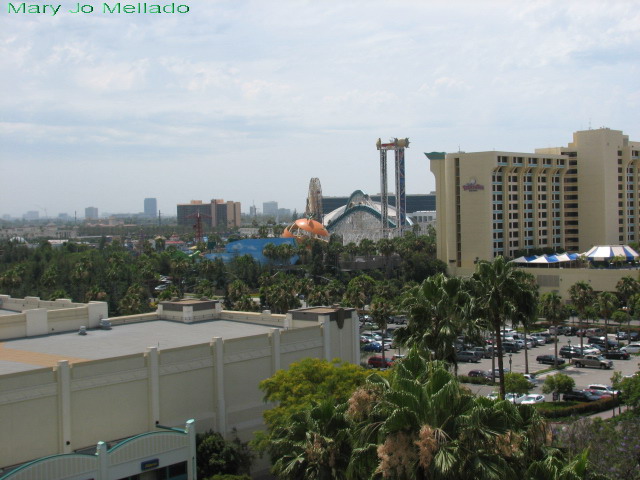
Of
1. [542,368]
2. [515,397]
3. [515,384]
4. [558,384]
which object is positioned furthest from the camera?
[542,368]

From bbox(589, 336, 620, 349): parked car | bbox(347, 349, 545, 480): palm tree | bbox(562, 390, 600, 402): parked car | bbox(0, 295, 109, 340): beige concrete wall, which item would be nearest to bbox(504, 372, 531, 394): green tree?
bbox(562, 390, 600, 402): parked car

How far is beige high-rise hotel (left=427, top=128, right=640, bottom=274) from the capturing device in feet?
353

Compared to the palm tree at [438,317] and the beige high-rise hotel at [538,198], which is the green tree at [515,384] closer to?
the palm tree at [438,317]

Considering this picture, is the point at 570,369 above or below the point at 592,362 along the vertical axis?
below

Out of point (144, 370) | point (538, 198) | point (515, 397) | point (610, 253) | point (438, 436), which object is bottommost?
point (515, 397)

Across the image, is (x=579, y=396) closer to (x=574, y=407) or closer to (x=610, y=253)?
(x=574, y=407)

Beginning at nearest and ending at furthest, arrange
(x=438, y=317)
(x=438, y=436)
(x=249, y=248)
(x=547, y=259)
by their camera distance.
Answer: (x=438, y=436)
(x=438, y=317)
(x=547, y=259)
(x=249, y=248)

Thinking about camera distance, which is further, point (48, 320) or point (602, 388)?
point (602, 388)

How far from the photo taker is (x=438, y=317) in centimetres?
3084

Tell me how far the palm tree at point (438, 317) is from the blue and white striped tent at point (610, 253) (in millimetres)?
73646

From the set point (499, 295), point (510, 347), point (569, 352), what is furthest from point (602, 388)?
point (499, 295)

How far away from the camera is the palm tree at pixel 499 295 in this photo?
32469mm

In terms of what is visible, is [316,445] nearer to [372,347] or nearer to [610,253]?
[372,347]

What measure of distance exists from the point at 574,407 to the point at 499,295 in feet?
60.0
